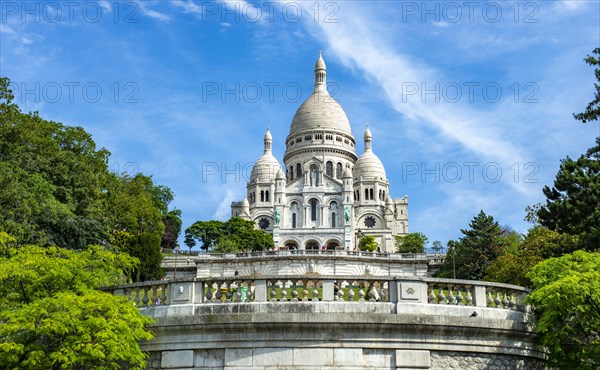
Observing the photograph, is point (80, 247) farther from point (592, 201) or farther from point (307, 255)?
point (592, 201)

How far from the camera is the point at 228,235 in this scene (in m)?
93.6

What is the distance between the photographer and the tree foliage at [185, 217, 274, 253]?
91.2 metres

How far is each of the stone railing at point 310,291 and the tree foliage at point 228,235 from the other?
7165 cm

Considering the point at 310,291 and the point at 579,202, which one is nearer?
the point at 310,291

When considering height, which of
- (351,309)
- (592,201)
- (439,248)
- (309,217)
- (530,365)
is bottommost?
(530,365)

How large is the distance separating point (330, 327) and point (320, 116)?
122018mm

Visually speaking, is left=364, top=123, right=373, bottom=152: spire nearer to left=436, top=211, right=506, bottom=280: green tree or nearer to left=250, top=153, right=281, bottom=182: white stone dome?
left=250, top=153, right=281, bottom=182: white stone dome

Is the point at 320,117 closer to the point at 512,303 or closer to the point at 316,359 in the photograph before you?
the point at 512,303

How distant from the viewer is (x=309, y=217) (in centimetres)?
11831

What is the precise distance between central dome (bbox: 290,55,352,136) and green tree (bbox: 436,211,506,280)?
71.4 m

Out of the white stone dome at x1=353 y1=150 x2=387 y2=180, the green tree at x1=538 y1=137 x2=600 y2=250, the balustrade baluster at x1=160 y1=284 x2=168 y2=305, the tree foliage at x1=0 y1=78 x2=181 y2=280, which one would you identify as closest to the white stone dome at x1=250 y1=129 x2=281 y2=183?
the white stone dome at x1=353 y1=150 x2=387 y2=180

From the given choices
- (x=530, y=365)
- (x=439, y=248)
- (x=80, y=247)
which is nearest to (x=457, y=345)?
(x=530, y=365)

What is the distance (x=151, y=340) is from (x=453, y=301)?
6.56m

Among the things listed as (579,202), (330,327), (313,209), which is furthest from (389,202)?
(330,327)
